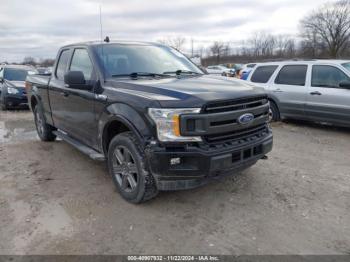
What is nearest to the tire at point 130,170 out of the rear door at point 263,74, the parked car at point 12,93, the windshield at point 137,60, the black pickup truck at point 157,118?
the black pickup truck at point 157,118

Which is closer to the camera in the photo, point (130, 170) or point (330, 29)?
point (130, 170)

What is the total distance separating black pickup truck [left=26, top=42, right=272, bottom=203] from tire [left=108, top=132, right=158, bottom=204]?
0.5 inches

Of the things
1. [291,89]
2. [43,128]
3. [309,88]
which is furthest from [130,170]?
[291,89]

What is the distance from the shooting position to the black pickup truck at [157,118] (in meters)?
3.26

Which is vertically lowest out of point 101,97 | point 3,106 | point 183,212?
point 183,212

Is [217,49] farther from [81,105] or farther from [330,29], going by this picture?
[81,105]

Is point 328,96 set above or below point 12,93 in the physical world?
above

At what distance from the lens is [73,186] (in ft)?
14.6

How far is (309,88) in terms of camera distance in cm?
769

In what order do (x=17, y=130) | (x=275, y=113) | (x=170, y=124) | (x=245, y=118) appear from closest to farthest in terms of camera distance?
(x=170, y=124)
(x=245, y=118)
(x=17, y=130)
(x=275, y=113)

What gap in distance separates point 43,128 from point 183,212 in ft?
14.3

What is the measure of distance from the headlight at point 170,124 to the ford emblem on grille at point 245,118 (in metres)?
0.59

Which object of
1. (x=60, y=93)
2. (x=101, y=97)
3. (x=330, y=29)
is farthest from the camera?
(x=330, y=29)

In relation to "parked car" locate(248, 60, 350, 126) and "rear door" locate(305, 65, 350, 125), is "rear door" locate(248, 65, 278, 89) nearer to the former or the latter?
"parked car" locate(248, 60, 350, 126)
